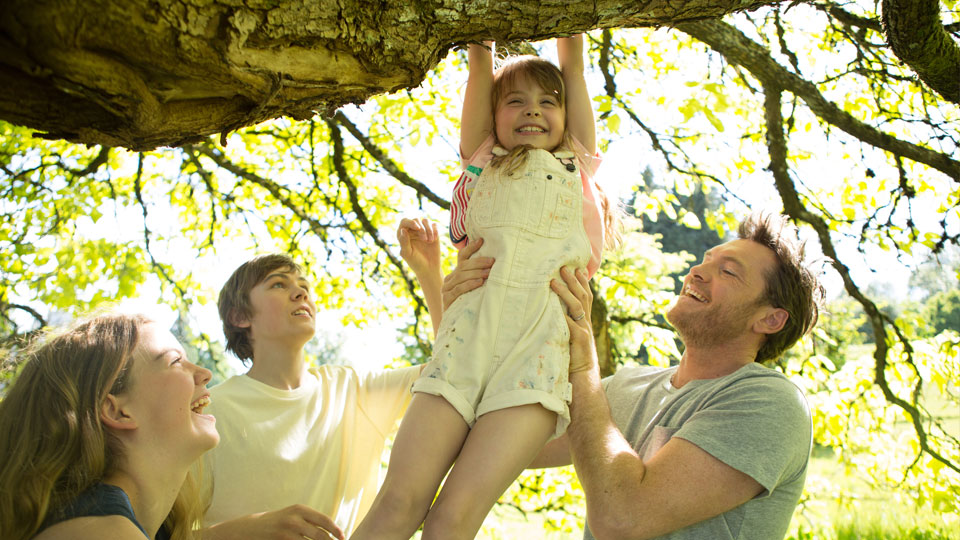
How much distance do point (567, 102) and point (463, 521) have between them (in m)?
1.42

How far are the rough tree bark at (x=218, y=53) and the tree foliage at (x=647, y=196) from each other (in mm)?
2503

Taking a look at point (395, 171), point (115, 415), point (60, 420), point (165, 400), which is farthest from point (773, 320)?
point (395, 171)

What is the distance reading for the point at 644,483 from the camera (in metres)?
2.02

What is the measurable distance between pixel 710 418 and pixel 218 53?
162 centimetres

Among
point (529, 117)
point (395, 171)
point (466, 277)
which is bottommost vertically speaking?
point (466, 277)

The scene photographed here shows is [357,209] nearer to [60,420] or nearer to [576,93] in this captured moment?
[576,93]

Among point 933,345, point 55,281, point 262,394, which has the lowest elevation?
point 262,394

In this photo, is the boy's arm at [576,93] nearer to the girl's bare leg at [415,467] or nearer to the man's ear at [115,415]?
the girl's bare leg at [415,467]

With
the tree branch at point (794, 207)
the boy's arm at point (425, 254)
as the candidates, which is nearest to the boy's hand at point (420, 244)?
the boy's arm at point (425, 254)

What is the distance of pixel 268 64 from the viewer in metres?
1.32

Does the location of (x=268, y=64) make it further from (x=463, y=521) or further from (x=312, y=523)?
(x=312, y=523)

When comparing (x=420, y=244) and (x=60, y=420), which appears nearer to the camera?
(x=60, y=420)

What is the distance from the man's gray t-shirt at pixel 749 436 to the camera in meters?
2.05

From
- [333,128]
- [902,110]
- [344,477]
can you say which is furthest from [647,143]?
[344,477]
